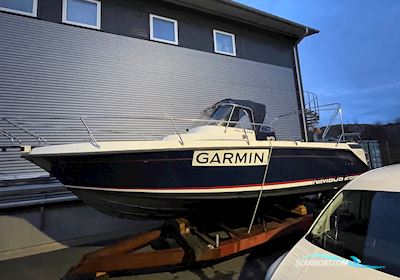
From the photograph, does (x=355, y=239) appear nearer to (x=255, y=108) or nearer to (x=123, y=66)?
(x=255, y=108)

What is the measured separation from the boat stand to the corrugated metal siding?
3222 millimetres

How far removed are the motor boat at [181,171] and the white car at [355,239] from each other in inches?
59.9

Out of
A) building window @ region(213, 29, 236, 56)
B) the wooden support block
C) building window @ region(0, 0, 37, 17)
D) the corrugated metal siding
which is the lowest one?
the wooden support block

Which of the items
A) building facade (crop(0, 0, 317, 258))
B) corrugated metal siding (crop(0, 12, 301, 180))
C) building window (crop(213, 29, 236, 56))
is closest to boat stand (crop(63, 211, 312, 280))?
building facade (crop(0, 0, 317, 258))

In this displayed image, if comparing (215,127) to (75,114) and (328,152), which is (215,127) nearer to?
(328,152)

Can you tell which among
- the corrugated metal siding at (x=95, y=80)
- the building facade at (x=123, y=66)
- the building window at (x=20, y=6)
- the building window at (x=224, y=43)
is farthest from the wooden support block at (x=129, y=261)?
the building window at (x=224, y=43)

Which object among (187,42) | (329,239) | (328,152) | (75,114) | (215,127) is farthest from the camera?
(187,42)

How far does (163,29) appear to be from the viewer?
27.2 feet

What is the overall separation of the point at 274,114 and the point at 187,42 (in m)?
3.88

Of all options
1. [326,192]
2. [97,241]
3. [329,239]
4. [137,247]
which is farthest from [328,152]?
[97,241]

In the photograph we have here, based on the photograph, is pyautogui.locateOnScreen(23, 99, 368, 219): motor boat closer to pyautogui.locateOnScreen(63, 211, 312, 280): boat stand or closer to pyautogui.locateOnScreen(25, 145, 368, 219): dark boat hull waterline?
pyautogui.locateOnScreen(25, 145, 368, 219): dark boat hull waterline

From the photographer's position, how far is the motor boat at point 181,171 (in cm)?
342

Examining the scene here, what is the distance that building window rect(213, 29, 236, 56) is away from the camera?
9.27m

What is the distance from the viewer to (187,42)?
338 inches
